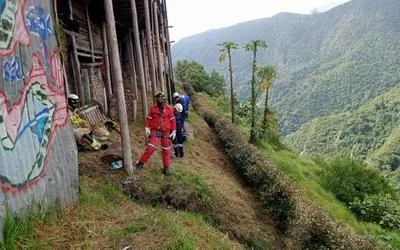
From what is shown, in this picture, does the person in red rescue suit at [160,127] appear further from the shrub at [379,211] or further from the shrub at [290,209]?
the shrub at [379,211]

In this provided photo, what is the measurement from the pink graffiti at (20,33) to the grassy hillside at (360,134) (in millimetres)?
66384

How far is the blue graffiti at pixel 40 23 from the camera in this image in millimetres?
4920

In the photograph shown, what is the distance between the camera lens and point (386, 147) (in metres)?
68.2

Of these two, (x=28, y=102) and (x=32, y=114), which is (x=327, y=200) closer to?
(x=32, y=114)

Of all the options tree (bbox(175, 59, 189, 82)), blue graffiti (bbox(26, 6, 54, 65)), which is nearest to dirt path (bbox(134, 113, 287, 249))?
blue graffiti (bbox(26, 6, 54, 65))

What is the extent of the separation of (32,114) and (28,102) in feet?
0.51

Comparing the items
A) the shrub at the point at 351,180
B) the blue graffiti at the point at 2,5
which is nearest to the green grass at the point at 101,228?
the blue graffiti at the point at 2,5

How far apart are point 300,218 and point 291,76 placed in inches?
6107

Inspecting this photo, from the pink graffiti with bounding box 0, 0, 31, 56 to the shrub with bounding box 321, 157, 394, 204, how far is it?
1767 cm

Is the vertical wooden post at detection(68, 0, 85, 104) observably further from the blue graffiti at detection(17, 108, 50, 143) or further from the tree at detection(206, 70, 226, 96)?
the tree at detection(206, 70, 226, 96)

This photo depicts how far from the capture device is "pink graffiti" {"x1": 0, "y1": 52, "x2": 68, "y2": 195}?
164 inches

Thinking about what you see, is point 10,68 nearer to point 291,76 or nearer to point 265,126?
point 265,126

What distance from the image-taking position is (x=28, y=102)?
4648mm

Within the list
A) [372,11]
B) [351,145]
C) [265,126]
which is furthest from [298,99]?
[265,126]
